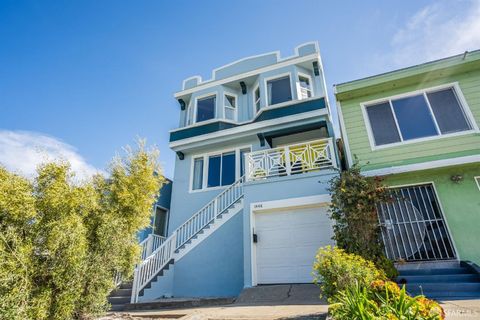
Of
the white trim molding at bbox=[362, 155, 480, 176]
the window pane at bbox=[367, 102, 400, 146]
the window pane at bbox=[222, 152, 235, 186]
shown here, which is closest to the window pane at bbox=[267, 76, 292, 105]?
the window pane at bbox=[222, 152, 235, 186]

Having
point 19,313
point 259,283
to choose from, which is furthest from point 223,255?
point 19,313

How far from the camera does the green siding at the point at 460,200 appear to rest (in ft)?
20.1

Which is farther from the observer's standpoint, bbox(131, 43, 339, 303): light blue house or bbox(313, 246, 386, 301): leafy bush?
bbox(131, 43, 339, 303): light blue house

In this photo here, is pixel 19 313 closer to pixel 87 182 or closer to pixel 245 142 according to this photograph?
pixel 87 182

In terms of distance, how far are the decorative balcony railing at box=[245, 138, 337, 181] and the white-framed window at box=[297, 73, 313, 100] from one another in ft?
11.4

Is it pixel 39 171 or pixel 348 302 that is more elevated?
pixel 39 171

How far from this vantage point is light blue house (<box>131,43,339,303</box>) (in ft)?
24.1

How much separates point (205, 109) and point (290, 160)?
21.4 feet

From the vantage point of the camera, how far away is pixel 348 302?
2891mm

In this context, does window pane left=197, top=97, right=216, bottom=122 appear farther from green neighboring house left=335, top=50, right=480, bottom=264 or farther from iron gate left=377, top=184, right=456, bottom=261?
iron gate left=377, top=184, right=456, bottom=261

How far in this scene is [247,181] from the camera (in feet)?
27.2

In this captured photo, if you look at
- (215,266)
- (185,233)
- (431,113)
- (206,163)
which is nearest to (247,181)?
(215,266)

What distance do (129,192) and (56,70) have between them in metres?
5.69

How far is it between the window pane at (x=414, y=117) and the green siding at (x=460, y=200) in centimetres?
130
